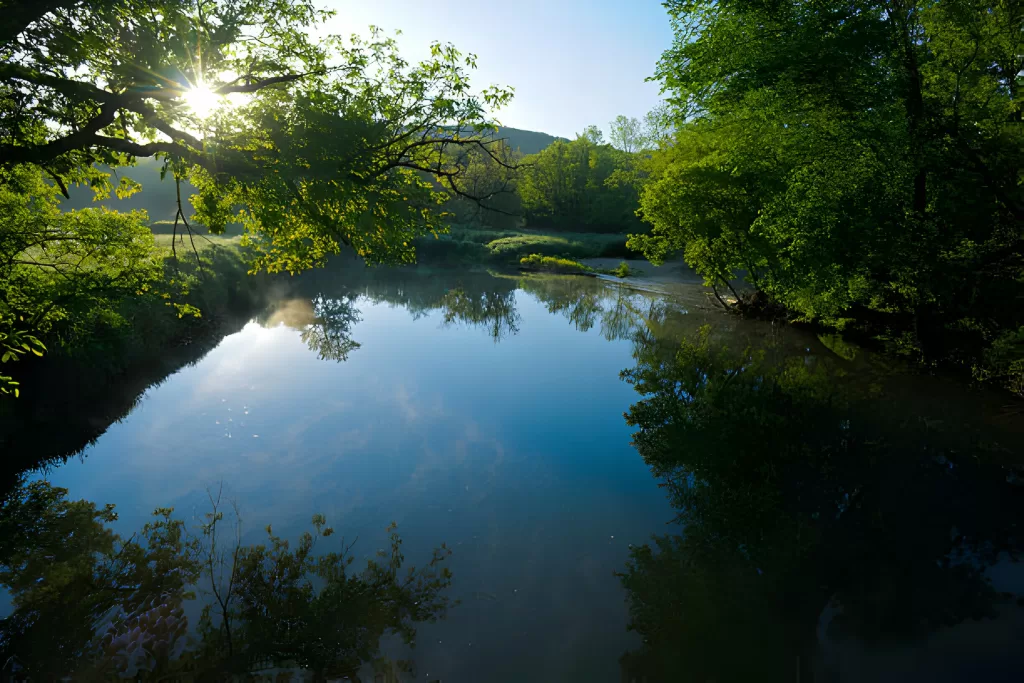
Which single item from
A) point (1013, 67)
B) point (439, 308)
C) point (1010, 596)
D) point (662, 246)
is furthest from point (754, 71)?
point (439, 308)

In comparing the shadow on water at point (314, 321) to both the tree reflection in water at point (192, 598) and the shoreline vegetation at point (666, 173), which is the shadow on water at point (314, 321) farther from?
the tree reflection in water at point (192, 598)

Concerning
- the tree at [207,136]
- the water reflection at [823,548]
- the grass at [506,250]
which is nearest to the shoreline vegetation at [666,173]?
the tree at [207,136]

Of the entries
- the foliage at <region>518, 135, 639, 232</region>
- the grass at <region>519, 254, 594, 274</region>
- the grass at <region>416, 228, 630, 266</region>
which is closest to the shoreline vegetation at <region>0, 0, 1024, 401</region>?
the grass at <region>519, 254, 594, 274</region>

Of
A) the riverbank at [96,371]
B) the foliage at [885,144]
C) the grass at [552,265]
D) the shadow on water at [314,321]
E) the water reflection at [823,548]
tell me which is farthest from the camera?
the grass at [552,265]

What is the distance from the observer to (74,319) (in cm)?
1050

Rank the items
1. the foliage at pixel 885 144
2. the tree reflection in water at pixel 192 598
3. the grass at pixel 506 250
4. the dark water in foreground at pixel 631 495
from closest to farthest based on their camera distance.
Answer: the tree reflection in water at pixel 192 598
the dark water in foreground at pixel 631 495
the foliage at pixel 885 144
the grass at pixel 506 250

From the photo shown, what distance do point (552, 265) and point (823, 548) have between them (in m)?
37.7

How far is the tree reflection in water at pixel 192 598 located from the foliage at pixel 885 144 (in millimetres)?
14096

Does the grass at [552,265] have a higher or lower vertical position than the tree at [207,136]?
lower

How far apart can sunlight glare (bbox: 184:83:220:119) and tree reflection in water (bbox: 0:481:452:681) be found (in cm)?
581

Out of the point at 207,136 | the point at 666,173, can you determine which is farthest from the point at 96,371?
the point at 666,173

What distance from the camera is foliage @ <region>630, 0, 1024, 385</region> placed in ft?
37.0

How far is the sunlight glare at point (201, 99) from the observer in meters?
6.46

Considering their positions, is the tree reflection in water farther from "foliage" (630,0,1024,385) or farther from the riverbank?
"foliage" (630,0,1024,385)
